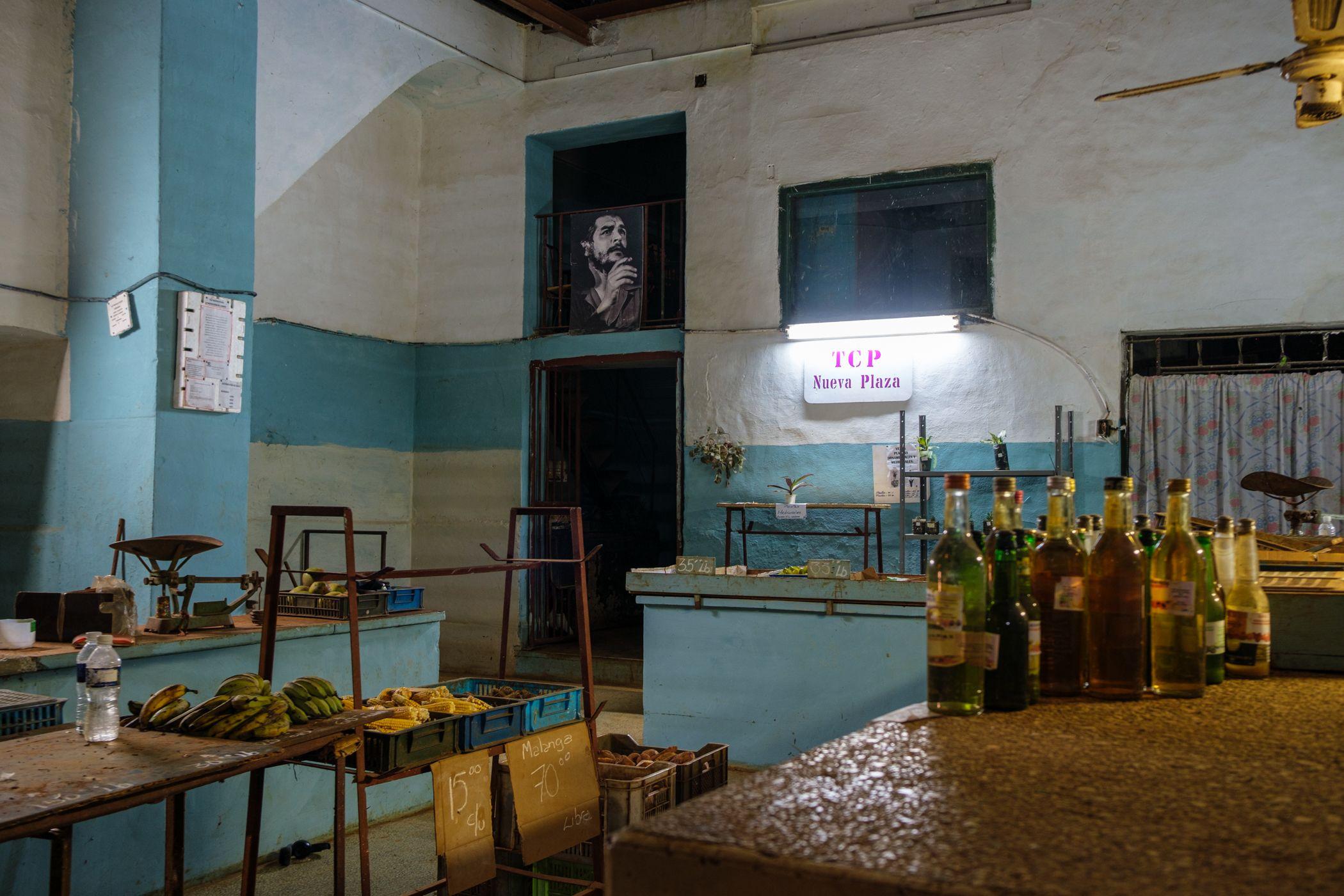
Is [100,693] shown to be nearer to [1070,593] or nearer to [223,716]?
[223,716]

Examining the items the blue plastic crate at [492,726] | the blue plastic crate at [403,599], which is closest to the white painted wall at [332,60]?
the blue plastic crate at [403,599]

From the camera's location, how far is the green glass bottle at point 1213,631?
1.89 meters

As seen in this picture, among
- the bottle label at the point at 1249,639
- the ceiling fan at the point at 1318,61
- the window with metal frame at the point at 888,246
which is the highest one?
the window with metal frame at the point at 888,246

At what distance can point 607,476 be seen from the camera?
1083 cm

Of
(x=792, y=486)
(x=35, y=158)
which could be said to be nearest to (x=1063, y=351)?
(x=792, y=486)

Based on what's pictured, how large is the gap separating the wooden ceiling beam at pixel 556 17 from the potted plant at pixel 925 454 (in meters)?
4.50

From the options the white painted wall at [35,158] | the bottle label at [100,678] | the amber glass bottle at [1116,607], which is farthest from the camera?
the white painted wall at [35,158]

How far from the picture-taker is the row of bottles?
160cm

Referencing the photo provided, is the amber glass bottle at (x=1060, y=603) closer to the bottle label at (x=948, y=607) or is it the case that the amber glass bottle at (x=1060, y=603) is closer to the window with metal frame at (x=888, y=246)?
the bottle label at (x=948, y=607)

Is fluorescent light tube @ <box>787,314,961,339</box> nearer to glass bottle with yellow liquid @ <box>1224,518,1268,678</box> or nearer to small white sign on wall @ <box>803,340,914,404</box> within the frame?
small white sign on wall @ <box>803,340,914,404</box>

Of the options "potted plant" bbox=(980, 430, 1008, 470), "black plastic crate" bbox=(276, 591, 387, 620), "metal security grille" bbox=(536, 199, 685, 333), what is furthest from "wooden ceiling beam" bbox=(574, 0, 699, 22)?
"black plastic crate" bbox=(276, 591, 387, 620)

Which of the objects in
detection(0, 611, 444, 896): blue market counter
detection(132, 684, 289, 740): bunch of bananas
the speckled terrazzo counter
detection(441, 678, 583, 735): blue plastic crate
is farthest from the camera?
detection(441, 678, 583, 735): blue plastic crate

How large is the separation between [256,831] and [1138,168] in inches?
259

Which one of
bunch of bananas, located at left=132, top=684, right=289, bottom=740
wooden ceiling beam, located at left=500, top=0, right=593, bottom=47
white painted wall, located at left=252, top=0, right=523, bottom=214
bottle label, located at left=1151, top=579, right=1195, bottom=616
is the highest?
wooden ceiling beam, located at left=500, top=0, right=593, bottom=47
